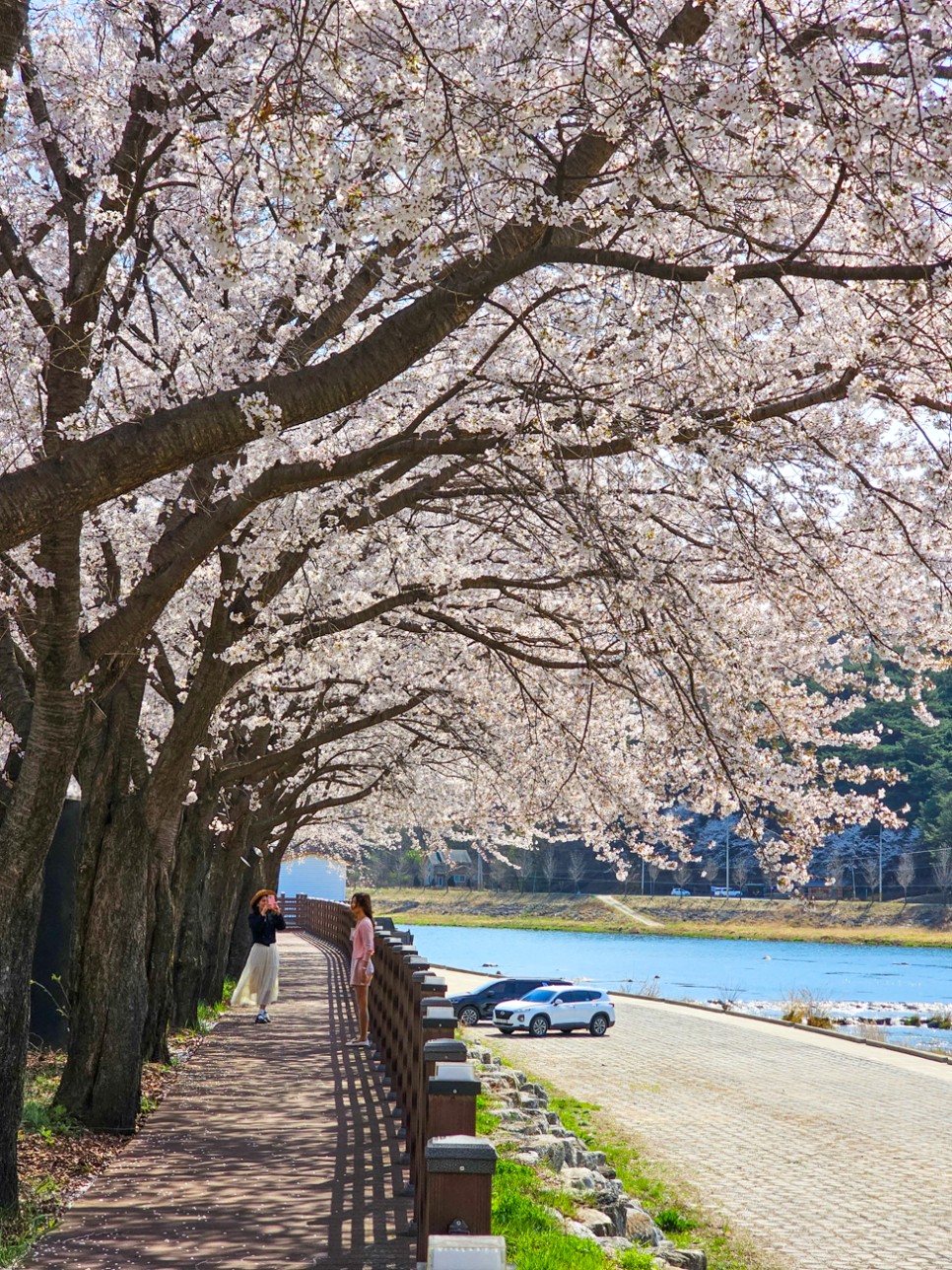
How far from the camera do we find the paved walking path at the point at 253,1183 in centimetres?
611

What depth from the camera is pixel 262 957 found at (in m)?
17.2

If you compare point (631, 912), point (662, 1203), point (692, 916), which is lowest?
point (662, 1203)

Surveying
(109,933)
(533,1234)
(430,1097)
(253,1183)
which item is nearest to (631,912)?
(109,933)

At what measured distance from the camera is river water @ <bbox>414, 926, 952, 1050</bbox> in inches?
1674

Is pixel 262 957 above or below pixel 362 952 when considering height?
below

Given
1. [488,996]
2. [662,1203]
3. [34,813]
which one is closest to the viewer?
[34,813]

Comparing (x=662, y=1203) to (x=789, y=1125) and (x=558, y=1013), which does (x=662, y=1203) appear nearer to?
(x=789, y=1125)

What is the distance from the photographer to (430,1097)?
5199 millimetres

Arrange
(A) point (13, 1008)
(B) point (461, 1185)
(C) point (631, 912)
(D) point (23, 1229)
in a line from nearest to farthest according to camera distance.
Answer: (B) point (461, 1185), (D) point (23, 1229), (A) point (13, 1008), (C) point (631, 912)

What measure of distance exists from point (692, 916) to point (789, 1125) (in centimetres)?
8014

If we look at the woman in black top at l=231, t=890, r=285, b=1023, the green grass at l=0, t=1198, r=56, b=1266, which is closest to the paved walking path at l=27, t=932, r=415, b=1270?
the green grass at l=0, t=1198, r=56, b=1266

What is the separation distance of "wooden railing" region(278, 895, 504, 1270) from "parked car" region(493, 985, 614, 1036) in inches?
517

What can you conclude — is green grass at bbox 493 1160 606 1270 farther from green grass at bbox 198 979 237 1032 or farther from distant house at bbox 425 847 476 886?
distant house at bbox 425 847 476 886

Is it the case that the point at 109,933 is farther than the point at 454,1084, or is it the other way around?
the point at 109,933
